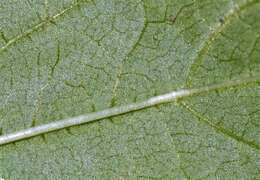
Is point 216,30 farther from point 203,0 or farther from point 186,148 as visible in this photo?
point 186,148

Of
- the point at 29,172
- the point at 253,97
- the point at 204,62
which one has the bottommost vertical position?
the point at 29,172

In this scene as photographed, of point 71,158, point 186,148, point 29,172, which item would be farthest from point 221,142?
point 29,172

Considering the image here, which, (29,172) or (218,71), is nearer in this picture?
(218,71)

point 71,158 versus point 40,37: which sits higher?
point 40,37
